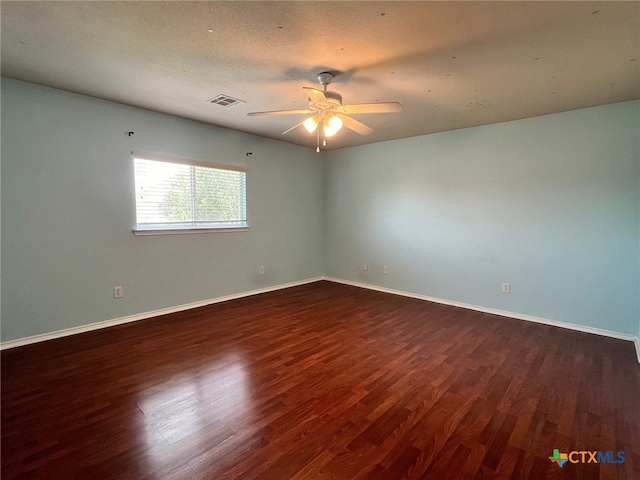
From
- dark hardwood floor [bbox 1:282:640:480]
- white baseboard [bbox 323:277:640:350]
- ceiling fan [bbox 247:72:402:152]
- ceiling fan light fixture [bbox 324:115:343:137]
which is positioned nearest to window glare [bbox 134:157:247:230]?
dark hardwood floor [bbox 1:282:640:480]


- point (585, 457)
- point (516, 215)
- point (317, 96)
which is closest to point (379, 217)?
point (516, 215)

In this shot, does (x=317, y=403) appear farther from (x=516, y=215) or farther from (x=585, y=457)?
(x=516, y=215)

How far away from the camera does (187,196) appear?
3.86 metres

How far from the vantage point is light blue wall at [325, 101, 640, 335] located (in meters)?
3.11

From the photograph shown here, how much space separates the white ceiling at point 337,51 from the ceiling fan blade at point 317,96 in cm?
27

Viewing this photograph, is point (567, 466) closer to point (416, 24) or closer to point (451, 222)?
point (416, 24)

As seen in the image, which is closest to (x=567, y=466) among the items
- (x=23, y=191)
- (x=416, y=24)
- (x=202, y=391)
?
(x=202, y=391)

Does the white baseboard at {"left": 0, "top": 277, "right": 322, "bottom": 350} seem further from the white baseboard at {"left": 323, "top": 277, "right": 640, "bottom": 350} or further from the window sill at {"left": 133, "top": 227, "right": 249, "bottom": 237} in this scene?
the white baseboard at {"left": 323, "top": 277, "right": 640, "bottom": 350}

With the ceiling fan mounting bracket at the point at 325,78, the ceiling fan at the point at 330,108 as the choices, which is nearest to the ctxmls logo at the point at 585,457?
the ceiling fan at the point at 330,108

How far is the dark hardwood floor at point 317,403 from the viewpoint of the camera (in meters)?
1.51

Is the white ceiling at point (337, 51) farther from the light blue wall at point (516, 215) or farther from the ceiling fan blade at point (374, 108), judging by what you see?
the light blue wall at point (516, 215)

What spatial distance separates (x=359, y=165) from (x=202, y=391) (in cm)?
408

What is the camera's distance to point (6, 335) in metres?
2.72

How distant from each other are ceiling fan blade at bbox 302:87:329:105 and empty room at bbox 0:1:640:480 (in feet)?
0.08
